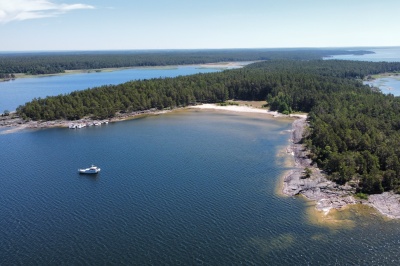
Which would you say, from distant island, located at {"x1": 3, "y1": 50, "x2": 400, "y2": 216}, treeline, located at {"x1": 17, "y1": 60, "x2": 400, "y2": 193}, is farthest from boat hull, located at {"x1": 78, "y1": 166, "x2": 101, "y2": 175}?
treeline, located at {"x1": 17, "y1": 60, "x2": 400, "y2": 193}

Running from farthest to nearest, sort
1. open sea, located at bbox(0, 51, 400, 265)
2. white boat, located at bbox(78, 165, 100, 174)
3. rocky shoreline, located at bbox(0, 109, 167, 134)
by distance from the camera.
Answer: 1. rocky shoreline, located at bbox(0, 109, 167, 134)
2. white boat, located at bbox(78, 165, 100, 174)
3. open sea, located at bbox(0, 51, 400, 265)

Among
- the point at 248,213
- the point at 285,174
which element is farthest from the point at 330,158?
the point at 248,213

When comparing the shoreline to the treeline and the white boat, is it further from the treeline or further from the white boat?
the white boat

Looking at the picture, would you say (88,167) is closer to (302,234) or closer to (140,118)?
(302,234)

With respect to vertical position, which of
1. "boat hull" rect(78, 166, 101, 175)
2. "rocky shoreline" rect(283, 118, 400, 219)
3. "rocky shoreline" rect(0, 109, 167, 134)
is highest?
"rocky shoreline" rect(0, 109, 167, 134)

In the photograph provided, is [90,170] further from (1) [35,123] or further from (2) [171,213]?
(1) [35,123]

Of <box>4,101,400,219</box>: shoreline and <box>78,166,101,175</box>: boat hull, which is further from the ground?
<box>78,166,101,175</box>: boat hull

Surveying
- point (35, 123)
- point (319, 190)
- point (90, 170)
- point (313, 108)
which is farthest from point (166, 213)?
point (35, 123)

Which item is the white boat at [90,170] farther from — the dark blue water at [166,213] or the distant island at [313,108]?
the distant island at [313,108]

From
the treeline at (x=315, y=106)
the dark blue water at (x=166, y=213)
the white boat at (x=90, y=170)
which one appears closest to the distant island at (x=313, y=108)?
the treeline at (x=315, y=106)
